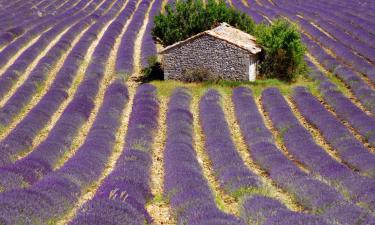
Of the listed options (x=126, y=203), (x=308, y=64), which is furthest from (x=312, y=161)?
(x=308, y=64)

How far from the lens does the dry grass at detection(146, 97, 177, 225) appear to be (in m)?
11.5

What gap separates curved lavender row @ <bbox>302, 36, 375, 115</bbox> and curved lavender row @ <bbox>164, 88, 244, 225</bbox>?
842 cm

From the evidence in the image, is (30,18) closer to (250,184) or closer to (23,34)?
(23,34)

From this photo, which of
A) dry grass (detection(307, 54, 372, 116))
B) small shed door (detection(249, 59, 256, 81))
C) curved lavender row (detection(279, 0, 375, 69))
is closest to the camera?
dry grass (detection(307, 54, 372, 116))

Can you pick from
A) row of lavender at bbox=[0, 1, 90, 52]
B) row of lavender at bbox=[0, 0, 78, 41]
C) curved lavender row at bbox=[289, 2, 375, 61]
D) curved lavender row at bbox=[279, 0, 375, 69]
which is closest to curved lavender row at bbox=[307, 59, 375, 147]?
curved lavender row at bbox=[279, 0, 375, 69]

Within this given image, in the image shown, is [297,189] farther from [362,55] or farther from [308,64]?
[362,55]

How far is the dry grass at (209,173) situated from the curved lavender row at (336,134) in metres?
4.38

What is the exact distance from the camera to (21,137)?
1791 cm

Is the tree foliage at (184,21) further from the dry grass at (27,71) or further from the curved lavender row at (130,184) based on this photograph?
the curved lavender row at (130,184)

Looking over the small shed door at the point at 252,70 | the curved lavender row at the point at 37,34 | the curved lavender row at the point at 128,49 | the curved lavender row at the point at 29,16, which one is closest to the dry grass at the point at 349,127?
the small shed door at the point at 252,70

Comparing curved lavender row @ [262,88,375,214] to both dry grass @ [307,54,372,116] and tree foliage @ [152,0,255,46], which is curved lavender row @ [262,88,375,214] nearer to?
dry grass @ [307,54,372,116]

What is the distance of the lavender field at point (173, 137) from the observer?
10891mm

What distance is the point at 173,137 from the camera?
58.9ft

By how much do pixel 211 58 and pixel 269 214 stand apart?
17.7 meters
